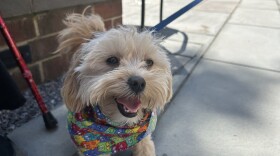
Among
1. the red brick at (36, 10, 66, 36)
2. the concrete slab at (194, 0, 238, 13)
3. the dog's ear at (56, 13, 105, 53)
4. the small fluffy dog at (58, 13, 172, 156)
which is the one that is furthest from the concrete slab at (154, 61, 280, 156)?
the concrete slab at (194, 0, 238, 13)

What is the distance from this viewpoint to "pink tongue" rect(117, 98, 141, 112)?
1765mm

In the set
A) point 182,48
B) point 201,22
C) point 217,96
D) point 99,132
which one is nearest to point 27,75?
point 99,132

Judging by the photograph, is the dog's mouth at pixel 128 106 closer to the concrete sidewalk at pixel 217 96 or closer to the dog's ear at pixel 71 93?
the dog's ear at pixel 71 93

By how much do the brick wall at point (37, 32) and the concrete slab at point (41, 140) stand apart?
590 mm

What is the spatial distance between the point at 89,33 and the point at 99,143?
72 centimetres

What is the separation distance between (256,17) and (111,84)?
4.95 meters

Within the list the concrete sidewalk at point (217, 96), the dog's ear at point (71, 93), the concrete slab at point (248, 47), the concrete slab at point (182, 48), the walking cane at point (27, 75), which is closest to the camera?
the dog's ear at point (71, 93)

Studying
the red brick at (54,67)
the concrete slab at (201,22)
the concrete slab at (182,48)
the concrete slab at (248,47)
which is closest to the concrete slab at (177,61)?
the concrete slab at (182,48)

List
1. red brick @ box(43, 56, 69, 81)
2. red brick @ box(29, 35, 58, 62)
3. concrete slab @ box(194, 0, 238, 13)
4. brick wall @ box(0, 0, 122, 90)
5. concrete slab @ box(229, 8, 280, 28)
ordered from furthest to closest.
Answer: concrete slab @ box(194, 0, 238, 13), concrete slab @ box(229, 8, 280, 28), red brick @ box(43, 56, 69, 81), red brick @ box(29, 35, 58, 62), brick wall @ box(0, 0, 122, 90)

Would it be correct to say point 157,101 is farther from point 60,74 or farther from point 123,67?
point 60,74

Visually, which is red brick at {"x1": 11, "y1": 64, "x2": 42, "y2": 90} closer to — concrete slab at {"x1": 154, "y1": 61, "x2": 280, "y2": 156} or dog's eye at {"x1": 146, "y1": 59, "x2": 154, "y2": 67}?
concrete slab at {"x1": 154, "y1": 61, "x2": 280, "y2": 156}

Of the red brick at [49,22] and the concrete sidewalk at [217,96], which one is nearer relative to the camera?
the concrete sidewalk at [217,96]

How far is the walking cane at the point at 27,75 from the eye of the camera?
6.82 feet

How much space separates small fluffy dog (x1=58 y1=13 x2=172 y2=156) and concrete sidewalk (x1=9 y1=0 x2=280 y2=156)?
1.29ft
